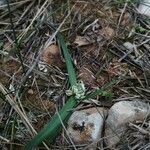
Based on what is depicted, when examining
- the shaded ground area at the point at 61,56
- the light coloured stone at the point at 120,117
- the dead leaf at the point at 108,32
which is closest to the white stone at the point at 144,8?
the shaded ground area at the point at 61,56

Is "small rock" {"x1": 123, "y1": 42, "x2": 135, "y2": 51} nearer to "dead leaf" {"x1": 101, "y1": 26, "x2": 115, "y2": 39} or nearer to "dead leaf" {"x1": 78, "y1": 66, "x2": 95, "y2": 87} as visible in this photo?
"dead leaf" {"x1": 101, "y1": 26, "x2": 115, "y2": 39}

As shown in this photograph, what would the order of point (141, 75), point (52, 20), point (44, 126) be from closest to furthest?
point (44, 126)
point (141, 75)
point (52, 20)

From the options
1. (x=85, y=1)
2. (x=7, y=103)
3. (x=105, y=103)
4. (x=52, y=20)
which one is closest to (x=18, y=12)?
(x=52, y=20)

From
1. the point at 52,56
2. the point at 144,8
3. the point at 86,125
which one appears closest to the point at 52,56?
the point at 52,56

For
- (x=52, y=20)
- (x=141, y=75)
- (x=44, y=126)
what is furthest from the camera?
(x=52, y=20)

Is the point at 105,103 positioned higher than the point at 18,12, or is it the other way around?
the point at 18,12

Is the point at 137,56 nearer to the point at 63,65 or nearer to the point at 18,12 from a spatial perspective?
the point at 63,65
